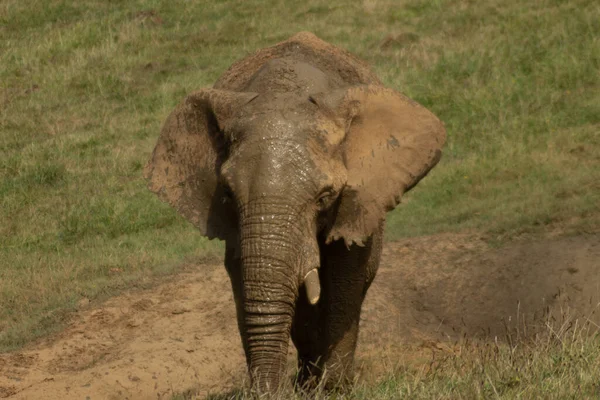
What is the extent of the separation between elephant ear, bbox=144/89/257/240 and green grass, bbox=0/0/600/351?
15.0 ft

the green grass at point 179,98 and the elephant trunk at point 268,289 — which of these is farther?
the green grass at point 179,98

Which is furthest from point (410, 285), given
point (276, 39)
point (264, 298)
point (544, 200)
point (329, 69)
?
point (276, 39)

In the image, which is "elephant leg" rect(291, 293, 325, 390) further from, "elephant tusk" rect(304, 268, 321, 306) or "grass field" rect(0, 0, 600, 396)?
"grass field" rect(0, 0, 600, 396)

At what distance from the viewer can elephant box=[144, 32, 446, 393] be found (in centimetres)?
674

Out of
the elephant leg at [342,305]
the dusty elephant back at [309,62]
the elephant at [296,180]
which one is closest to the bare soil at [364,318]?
the elephant leg at [342,305]

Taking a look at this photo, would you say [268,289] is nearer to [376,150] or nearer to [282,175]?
[282,175]

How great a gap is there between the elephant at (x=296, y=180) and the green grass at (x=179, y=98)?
15.5 ft

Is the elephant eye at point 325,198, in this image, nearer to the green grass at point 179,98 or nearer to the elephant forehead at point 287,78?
the elephant forehead at point 287,78

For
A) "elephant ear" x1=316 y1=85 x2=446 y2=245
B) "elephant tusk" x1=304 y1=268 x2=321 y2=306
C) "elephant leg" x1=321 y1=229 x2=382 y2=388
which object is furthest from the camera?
"elephant leg" x1=321 y1=229 x2=382 y2=388

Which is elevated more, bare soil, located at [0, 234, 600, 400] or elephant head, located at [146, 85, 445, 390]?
elephant head, located at [146, 85, 445, 390]

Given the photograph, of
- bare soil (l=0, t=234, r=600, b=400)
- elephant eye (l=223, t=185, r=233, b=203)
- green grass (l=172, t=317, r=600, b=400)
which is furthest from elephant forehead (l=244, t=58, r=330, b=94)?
bare soil (l=0, t=234, r=600, b=400)

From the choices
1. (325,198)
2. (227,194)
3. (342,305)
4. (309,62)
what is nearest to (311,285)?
(325,198)

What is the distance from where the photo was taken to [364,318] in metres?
12.0

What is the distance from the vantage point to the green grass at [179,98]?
1396cm
